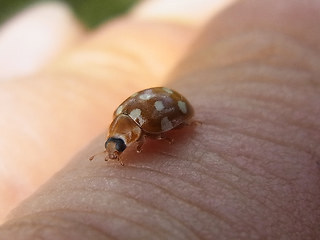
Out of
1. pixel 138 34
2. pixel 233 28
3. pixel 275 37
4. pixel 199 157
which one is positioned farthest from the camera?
pixel 138 34

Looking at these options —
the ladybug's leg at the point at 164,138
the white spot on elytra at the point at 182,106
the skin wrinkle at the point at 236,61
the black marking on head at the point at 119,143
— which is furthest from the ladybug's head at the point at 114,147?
the skin wrinkle at the point at 236,61

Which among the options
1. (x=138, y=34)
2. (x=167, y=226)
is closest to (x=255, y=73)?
(x=167, y=226)

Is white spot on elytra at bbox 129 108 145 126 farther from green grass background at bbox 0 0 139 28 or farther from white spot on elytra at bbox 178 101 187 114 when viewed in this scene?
green grass background at bbox 0 0 139 28

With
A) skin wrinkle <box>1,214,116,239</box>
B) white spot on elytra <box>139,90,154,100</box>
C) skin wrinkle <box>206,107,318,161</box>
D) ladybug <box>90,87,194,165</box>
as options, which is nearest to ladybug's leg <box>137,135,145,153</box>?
ladybug <box>90,87,194,165</box>

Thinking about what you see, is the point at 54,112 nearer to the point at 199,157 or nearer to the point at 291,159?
the point at 199,157

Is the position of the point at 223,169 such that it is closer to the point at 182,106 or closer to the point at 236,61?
the point at 182,106

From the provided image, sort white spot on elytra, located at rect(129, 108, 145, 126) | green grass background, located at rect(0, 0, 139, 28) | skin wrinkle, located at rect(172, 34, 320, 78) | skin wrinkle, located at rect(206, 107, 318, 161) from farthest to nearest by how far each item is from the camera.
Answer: green grass background, located at rect(0, 0, 139, 28) < skin wrinkle, located at rect(172, 34, 320, 78) < white spot on elytra, located at rect(129, 108, 145, 126) < skin wrinkle, located at rect(206, 107, 318, 161)

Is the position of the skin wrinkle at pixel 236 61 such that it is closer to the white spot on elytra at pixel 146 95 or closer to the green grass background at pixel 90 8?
the white spot on elytra at pixel 146 95
